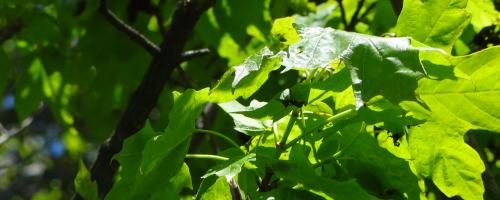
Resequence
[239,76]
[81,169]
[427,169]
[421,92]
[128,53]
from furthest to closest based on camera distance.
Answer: [128,53] → [81,169] → [427,169] → [421,92] → [239,76]

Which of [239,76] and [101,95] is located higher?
[239,76]

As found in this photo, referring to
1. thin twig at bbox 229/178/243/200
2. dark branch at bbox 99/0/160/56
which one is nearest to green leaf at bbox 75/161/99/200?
thin twig at bbox 229/178/243/200

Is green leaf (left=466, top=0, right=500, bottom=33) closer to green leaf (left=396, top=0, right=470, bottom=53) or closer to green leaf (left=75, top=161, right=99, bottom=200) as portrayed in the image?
green leaf (left=396, top=0, right=470, bottom=53)

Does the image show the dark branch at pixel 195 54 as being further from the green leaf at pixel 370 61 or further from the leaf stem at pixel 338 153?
the green leaf at pixel 370 61

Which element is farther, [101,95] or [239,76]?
[101,95]

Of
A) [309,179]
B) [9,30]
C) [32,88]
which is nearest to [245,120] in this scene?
[309,179]

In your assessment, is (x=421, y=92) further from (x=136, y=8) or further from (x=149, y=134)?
(x=136, y=8)

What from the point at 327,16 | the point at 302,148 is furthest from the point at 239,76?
the point at 327,16
